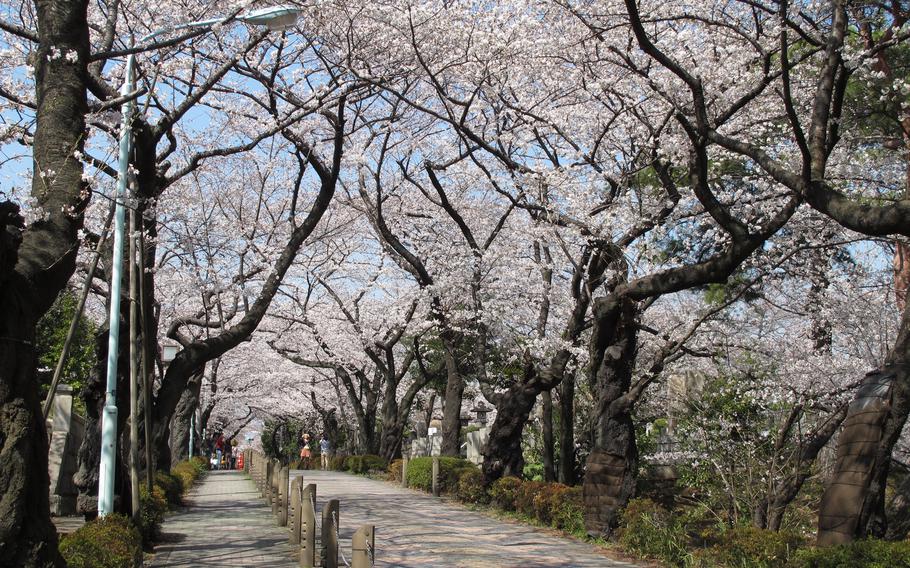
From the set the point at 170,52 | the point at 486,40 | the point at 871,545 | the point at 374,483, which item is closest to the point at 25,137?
the point at 170,52

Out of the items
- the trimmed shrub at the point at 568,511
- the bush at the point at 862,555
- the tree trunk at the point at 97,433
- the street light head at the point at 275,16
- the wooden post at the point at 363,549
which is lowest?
the trimmed shrub at the point at 568,511

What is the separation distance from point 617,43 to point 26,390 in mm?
10666

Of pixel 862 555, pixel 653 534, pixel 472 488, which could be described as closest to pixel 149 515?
pixel 653 534

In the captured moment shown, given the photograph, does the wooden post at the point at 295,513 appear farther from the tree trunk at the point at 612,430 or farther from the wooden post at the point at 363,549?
the wooden post at the point at 363,549

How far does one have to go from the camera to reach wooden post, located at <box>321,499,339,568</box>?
25.7 ft

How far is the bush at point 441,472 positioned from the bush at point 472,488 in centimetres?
83

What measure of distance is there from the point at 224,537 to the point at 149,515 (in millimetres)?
1357

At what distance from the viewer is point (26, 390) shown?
617cm

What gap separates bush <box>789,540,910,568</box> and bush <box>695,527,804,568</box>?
2.62 feet

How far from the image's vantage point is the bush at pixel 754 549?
28.6 feet

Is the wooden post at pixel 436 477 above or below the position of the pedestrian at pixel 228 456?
above

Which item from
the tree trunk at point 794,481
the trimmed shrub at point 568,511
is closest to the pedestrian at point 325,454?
the trimmed shrub at point 568,511

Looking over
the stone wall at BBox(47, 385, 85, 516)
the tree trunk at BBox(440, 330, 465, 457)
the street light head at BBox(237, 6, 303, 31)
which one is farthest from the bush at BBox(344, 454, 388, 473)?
the street light head at BBox(237, 6, 303, 31)

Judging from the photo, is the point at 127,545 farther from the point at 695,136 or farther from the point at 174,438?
the point at 174,438
